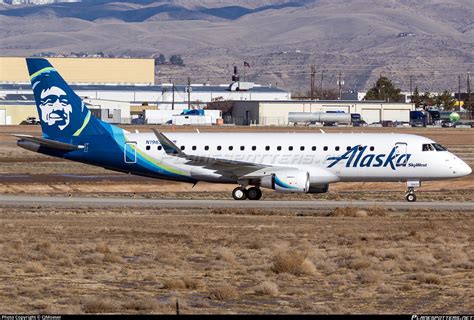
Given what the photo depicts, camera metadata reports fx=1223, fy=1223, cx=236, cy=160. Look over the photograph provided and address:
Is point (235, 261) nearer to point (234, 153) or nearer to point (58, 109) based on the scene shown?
point (234, 153)

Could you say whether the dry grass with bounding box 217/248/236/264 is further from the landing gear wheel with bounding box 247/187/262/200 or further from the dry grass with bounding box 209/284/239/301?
the landing gear wheel with bounding box 247/187/262/200

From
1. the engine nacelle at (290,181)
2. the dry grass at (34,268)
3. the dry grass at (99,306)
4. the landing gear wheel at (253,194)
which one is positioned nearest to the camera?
the dry grass at (99,306)

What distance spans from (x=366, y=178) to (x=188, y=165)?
8.09 m

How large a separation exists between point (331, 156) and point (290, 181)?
2.50 m

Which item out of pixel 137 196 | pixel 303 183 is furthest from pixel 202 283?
pixel 137 196

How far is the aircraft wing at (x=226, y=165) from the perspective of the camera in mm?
54719

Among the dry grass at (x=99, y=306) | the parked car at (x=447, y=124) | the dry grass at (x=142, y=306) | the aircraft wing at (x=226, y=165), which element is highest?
the aircraft wing at (x=226, y=165)

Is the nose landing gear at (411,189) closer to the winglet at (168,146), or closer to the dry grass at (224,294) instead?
the winglet at (168,146)

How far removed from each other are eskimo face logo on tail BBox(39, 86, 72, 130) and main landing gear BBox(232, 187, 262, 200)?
833 centimetres

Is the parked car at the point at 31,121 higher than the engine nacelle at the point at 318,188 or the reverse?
the reverse

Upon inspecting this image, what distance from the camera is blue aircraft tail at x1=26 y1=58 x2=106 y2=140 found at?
2192 inches

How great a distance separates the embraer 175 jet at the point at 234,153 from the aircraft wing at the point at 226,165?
0.15ft

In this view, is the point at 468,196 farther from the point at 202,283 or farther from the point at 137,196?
the point at 202,283

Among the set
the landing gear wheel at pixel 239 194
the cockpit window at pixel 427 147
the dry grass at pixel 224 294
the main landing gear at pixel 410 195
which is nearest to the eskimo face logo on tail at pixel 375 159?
the cockpit window at pixel 427 147
